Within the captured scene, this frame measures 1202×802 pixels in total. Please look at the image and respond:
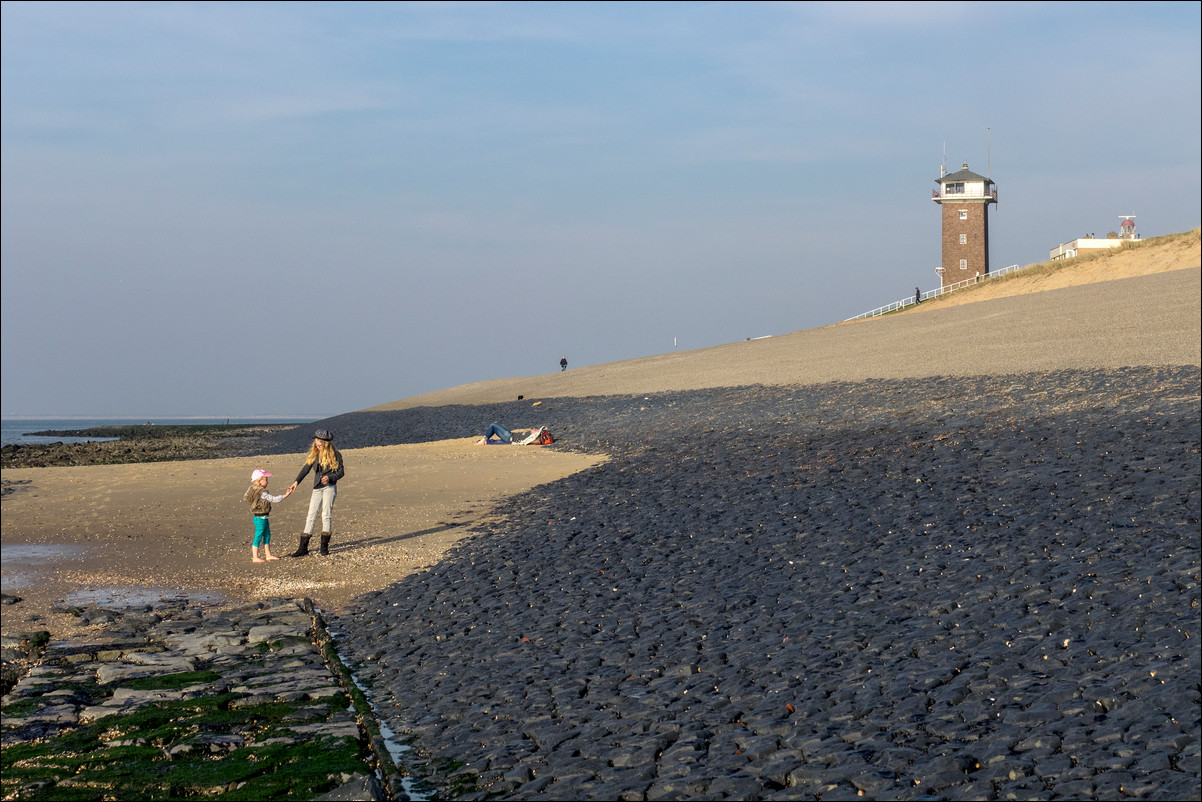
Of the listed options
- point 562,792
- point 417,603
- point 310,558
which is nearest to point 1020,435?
point 417,603

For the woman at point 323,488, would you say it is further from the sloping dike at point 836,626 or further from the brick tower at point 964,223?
the brick tower at point 964,223

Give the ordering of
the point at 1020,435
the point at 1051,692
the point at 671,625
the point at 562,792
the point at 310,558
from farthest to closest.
A: 1. the point at 1020,435
2. the point at 310,558
3. the point at 671,625
4. the point at 1051,692
5. the point at 562,792

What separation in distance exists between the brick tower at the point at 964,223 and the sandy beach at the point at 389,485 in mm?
41934

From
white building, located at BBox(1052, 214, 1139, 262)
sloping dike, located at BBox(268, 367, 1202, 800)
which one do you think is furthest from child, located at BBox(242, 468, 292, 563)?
white building, located at BBox(1052, 214, 1139, 262)

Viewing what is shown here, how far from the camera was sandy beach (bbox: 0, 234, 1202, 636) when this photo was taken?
55.7 feet

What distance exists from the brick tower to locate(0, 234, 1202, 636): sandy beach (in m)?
41.9

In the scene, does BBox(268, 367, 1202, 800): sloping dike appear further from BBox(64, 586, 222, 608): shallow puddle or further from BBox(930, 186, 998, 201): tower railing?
BBox(930, 186, 998, 201): tower railing

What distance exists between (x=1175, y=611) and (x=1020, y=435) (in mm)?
9963

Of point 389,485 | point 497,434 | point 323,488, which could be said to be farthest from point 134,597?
point 497,434

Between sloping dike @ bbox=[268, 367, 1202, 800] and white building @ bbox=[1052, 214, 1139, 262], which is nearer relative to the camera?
sloping dike @ bbox=[268, 367, 1202, 800]

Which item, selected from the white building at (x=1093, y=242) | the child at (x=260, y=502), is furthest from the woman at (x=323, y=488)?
the white building at (x=1093, y=242)

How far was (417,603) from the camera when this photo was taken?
14477 millimetres

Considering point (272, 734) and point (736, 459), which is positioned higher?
point (736, 459)

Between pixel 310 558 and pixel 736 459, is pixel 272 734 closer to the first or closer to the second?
pixel 310 558
